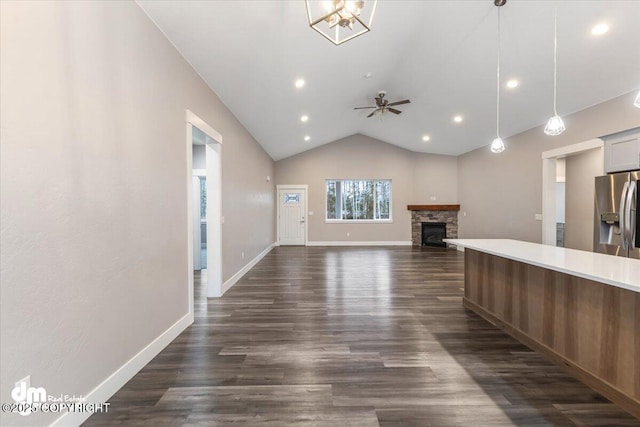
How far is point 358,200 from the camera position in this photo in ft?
30.6

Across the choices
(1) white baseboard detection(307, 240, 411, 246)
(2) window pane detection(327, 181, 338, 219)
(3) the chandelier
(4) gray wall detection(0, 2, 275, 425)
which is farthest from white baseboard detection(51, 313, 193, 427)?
(2) window pane detection(327, 181, 338, 219)

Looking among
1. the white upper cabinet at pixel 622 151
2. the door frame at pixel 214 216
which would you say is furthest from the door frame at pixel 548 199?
the door frame at pixel 214 216

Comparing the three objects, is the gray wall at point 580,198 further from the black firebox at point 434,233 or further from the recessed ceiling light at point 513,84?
the black firebox at point 434,233

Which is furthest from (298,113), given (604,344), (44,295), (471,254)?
(604,344)

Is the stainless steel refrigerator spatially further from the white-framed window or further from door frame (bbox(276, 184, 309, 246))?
door frame (bbox(276, 184, 309, 246))

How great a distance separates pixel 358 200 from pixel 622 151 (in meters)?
6.36

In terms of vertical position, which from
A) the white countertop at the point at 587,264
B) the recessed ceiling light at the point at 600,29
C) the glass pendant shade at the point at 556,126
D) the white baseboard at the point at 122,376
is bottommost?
the white baseboard at the point at 122,376

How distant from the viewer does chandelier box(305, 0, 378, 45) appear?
1775 millimetres

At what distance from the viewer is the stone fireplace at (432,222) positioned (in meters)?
8.66

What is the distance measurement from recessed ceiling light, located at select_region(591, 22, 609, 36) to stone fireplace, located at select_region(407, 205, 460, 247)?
231 inches

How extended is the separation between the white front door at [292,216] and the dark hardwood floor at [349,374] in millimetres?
5524

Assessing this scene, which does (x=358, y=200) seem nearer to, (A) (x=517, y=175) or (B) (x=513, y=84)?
(A) (x=517, y=175)

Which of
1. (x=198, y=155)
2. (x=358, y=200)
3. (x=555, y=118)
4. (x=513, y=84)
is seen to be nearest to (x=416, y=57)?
(x=513, y=84)

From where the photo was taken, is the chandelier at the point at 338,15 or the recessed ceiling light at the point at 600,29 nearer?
the chandelier at the point at 338,15
